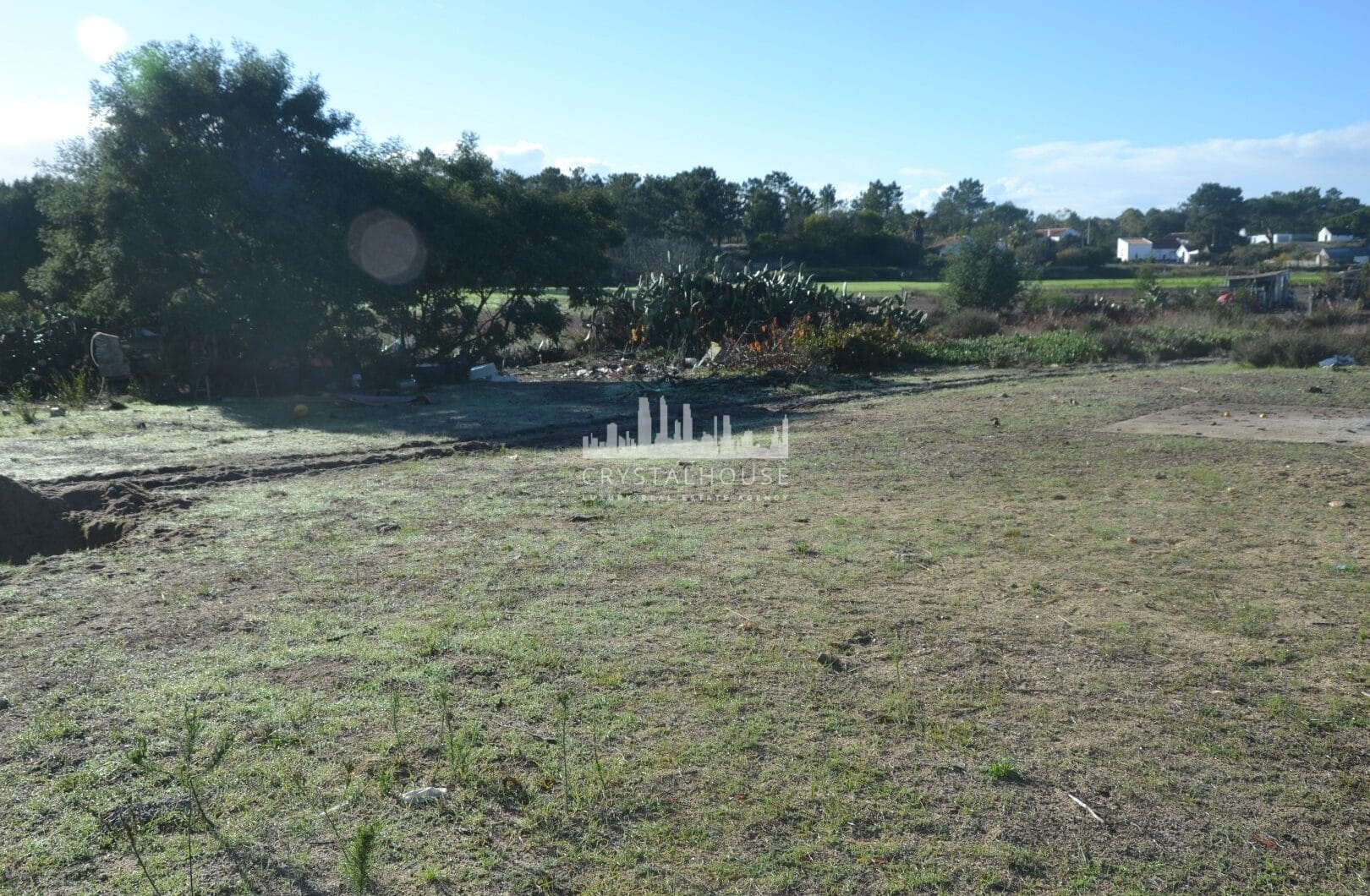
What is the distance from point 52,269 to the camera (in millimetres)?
15344

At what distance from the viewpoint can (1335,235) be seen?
96.6 meters

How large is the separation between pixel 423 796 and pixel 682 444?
26.2ft

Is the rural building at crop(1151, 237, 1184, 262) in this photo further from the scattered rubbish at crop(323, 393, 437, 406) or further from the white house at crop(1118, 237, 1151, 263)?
the scattered rubbish at crop(323, 393, 437, 406)

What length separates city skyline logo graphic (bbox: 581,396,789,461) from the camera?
10.1 m

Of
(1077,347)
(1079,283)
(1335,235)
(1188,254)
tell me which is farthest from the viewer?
(1335,235)

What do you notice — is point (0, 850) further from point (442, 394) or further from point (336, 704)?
point (442, 394)

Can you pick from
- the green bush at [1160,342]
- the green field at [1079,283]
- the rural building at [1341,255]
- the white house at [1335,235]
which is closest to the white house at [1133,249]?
the white house at [1335,235]

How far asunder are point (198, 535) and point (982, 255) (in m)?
26.2

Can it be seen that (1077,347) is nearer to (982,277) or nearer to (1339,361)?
(1339,361)

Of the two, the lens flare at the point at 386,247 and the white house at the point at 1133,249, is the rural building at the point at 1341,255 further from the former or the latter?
the lens flare at the point at 386,247

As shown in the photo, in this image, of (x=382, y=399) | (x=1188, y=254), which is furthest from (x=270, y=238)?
(x=1188, y=254)

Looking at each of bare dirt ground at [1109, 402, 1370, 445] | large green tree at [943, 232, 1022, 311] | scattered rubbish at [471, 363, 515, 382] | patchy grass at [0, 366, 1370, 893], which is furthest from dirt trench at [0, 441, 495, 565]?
large green tree at [943, 232, 1022, 311]

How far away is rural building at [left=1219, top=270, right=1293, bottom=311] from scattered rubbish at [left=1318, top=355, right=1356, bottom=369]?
12099mm

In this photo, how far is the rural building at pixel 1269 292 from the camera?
1162 inches
